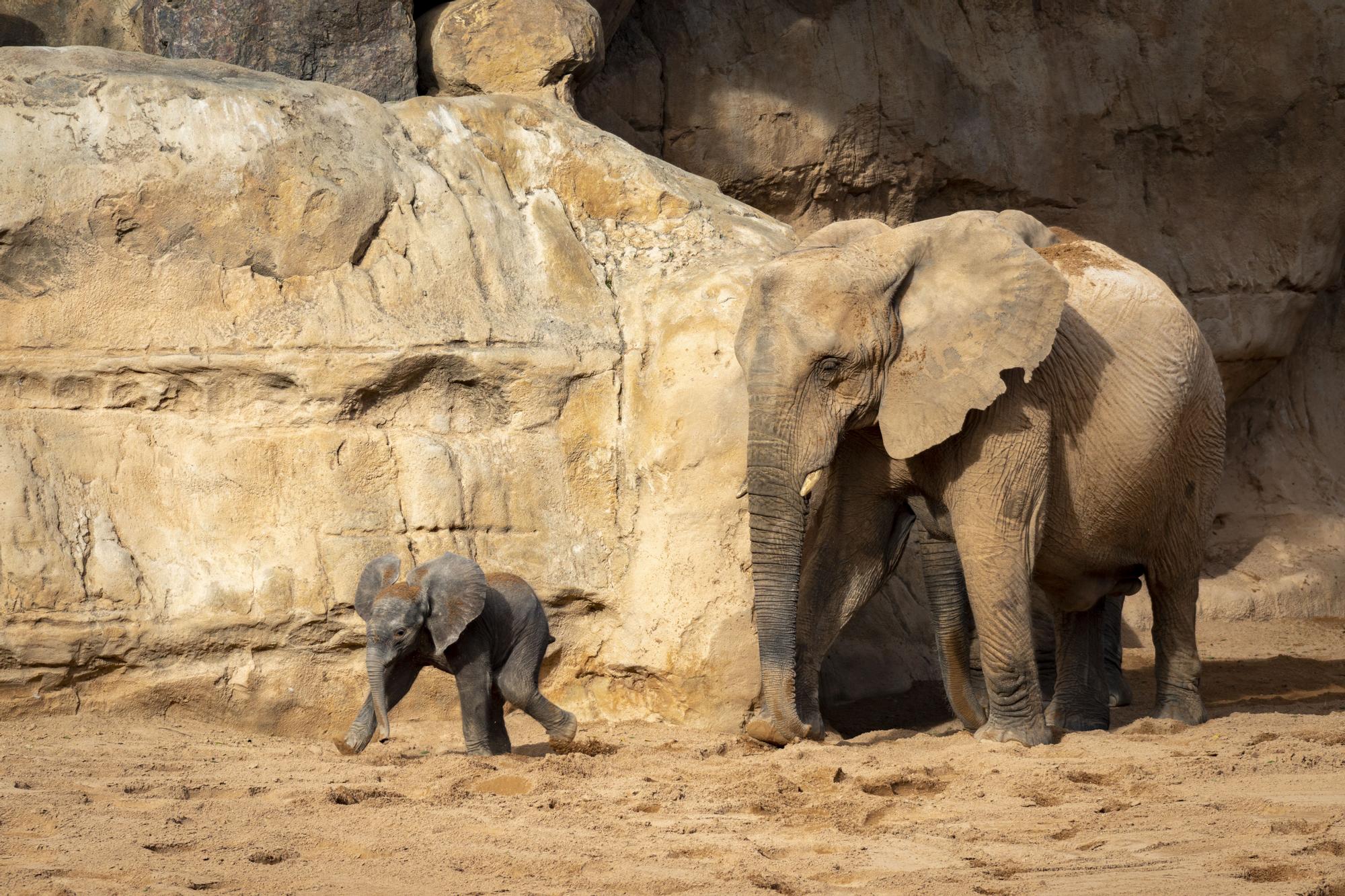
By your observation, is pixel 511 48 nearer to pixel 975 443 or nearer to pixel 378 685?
pixel 975 443

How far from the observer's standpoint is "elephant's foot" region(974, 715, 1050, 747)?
22.8ft

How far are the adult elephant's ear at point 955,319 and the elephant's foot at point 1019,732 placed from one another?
48.4 inches

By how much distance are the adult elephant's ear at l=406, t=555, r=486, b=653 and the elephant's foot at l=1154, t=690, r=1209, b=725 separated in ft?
11.4

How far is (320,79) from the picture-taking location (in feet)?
29.6

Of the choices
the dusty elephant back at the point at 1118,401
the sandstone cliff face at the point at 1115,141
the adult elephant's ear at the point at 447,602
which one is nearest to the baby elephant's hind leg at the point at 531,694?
the adult elephant's ear at the point at 447,602

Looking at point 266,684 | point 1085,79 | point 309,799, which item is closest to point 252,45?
point 266,684

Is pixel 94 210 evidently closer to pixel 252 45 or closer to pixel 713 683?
pixel 252 45

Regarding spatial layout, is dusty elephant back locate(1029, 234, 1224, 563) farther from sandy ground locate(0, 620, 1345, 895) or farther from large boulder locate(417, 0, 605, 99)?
large boulder locate(417, 0, 605, 99)

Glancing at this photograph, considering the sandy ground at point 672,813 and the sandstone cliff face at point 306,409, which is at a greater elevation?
the sandstone cliff face at point 306,409

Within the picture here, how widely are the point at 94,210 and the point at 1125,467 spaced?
15.5 ft

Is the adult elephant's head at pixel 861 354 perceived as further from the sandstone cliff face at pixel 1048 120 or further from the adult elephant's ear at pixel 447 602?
the sandstone cliff face at pixel 1048 120

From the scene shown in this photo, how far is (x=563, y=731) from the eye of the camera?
6758 millimetres

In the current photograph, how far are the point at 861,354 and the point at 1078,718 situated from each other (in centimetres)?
248

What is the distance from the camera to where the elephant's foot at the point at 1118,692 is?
955 centimetres
